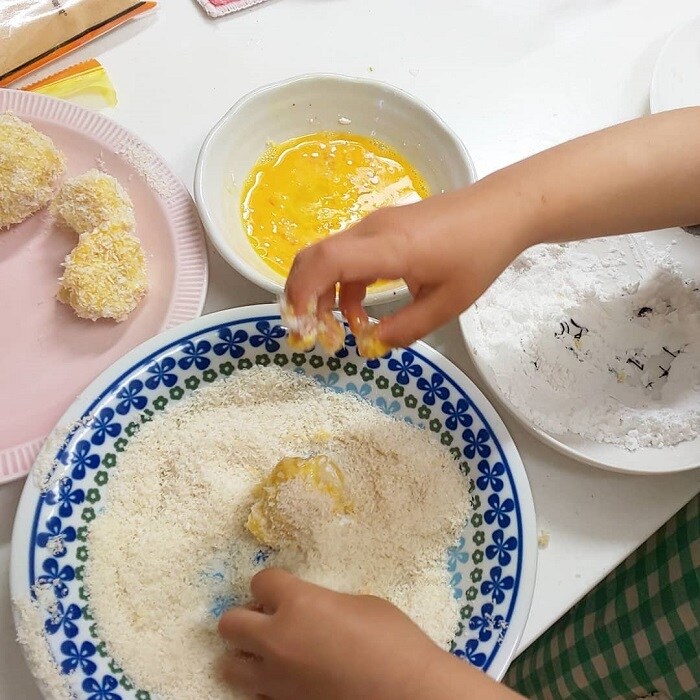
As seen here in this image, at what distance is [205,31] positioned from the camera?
82cm

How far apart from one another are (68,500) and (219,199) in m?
0.32

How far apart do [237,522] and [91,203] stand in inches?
13.2

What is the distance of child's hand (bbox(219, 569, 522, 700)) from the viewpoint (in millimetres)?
471

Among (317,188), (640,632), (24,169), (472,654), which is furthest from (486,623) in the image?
(24,169)

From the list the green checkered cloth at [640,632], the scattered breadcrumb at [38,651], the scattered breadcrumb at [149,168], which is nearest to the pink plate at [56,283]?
the scattered breadcrumb at [149,168]

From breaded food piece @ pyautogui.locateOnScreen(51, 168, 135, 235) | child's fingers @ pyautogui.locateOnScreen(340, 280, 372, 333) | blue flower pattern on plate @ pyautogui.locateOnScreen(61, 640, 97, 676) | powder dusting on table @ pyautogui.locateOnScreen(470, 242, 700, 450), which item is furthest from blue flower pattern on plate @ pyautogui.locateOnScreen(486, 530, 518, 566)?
breaded food piece @ pyautogui.locateOnScreen(51, 168, 135, 235)

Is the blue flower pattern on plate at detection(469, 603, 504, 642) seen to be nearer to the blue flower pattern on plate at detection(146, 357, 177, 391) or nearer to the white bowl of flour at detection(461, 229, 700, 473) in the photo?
the white bowl of flour at detection(461, 229, 700, 473)

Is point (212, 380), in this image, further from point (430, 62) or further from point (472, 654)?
point (430, 62)

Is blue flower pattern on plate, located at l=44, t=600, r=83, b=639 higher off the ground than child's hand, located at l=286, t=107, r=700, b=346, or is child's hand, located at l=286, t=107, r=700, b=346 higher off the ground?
child's hand, located at l=286, t=107, r=700, b=346

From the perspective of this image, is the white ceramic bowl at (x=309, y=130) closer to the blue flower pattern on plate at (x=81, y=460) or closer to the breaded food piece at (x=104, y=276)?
the breaded food piece at (x=104, y=276)

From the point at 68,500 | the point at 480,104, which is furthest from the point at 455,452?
the point at 480,104

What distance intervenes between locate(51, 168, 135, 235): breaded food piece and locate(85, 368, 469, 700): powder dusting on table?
7.8 inches

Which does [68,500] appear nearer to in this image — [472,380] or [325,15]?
[472,380]

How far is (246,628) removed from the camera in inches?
20.0
